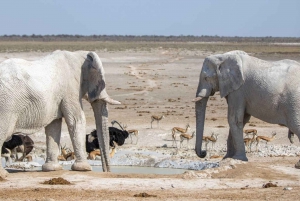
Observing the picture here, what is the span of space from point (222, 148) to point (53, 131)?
23.4ft

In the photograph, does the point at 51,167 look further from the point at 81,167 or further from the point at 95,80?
the point at 95,80

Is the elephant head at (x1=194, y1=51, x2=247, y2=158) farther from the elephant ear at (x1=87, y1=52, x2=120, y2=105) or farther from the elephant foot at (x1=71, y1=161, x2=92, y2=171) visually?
the elephant foot at (x1=71, y1=161, x2=92, y2=171)

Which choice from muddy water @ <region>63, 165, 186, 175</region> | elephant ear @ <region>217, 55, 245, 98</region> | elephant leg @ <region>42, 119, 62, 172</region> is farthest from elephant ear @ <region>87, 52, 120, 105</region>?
muddy water @ <region>63, 165, 186, 175</region>

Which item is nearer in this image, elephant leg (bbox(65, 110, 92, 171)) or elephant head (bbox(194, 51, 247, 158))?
elephant leg (bbox(65, 110, 92, 171))

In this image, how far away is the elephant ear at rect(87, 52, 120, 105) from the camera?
15727 millimetres

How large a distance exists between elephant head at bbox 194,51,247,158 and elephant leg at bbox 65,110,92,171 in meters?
2.68

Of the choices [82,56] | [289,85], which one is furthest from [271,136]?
[82,56]

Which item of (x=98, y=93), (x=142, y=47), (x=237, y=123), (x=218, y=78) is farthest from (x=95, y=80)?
(x=142, y=47)

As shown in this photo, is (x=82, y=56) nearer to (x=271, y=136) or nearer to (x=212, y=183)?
(x=212, y=183)

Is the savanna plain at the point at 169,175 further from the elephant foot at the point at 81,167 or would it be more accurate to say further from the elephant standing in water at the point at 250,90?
the elephant standing in water at the point at 250,90

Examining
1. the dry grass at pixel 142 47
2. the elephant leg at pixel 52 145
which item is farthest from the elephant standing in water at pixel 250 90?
the dry grass at pixel 142 47

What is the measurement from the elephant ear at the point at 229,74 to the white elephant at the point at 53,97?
2.64 metres

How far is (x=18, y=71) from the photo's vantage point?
14617 millimetres

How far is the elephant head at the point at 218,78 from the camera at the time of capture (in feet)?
54.7
